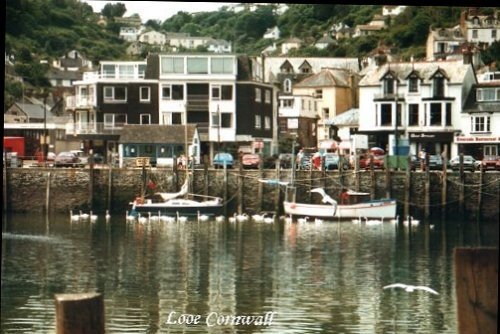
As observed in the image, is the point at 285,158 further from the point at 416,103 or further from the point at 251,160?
the point at 416,103

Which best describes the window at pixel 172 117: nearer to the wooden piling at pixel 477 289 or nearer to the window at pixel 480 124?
the window at pixel 480 124

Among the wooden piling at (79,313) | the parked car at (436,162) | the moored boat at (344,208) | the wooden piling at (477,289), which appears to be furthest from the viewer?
the moored boat at (344,208)

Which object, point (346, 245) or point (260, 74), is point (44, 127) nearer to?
point (260, 74)

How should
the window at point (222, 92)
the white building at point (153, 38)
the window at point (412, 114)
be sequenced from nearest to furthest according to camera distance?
1. the white building at point (153, 38)
2. the window at point (222, 92)
3. the window at point (412, 114)

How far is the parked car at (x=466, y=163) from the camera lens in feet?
21.6

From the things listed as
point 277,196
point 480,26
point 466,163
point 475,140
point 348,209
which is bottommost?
point 348,209

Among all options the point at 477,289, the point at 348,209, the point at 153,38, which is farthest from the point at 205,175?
the point at 477,289

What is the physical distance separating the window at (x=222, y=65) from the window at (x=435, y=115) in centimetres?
142

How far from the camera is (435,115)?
6.72 metres

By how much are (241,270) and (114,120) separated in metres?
2.08

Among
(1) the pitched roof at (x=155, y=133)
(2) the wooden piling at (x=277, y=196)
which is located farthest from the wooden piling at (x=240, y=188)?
(1) the pitched roof at (x=155, y=133)

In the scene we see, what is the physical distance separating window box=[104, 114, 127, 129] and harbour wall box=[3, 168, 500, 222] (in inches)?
11.9

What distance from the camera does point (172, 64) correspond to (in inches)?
256

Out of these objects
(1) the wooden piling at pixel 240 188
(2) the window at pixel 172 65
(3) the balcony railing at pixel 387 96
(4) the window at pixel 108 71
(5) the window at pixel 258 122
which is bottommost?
(1) the wooden piling at pixel 240 188
